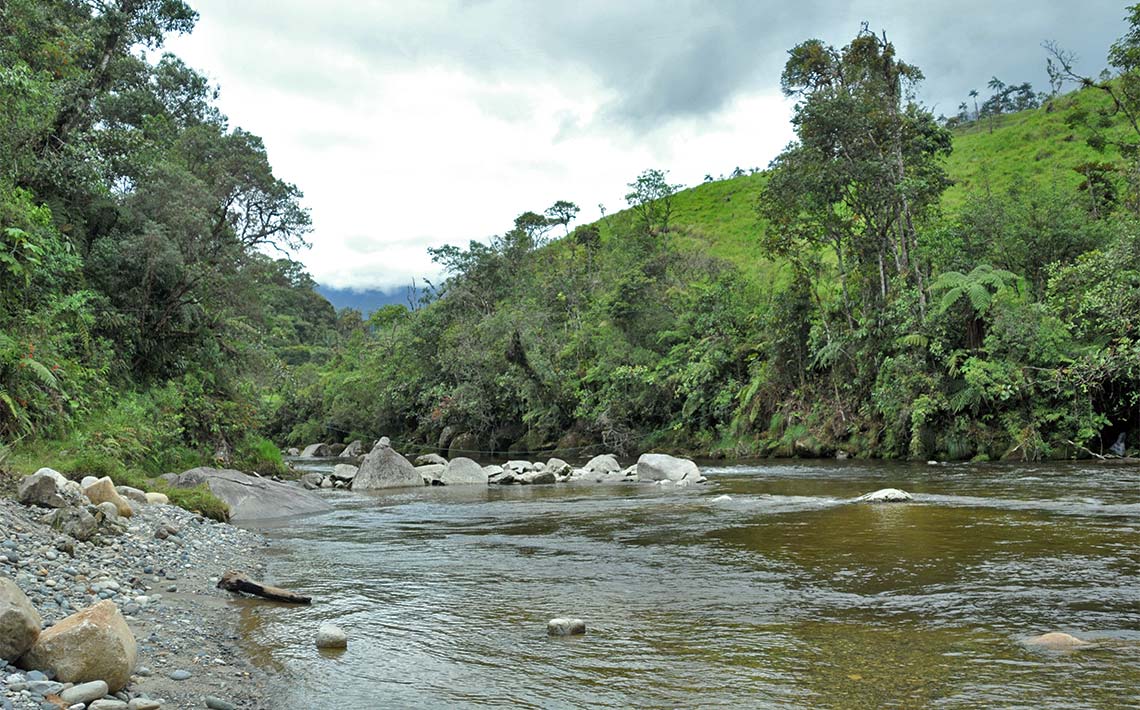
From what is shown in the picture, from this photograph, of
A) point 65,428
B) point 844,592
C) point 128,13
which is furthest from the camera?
point 128,13

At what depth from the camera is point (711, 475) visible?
73.7 ft

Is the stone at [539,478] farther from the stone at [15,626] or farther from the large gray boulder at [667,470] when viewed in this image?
the stone at [15,626]

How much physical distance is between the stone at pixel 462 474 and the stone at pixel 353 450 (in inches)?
872

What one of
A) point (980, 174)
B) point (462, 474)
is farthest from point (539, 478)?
point (980, 174)

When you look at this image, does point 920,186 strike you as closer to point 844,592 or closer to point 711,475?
point 711,475

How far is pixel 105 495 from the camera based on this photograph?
33.5 ft

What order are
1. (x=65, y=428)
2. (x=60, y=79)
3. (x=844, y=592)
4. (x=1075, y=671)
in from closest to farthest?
1. (x=1075, y=671)
2. (x=844, y=592)
3. (x=65, y=428)
4. (x=60, y=79)

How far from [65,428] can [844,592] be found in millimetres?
13507

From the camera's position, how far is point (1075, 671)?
4949 mm

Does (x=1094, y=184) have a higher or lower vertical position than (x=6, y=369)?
higher

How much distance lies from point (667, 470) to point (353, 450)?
3049cm

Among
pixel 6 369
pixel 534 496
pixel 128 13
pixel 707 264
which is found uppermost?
pixel 128 13

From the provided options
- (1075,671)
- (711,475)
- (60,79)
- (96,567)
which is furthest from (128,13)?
(1075,671)

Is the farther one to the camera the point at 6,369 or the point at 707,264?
the point at 707,264
